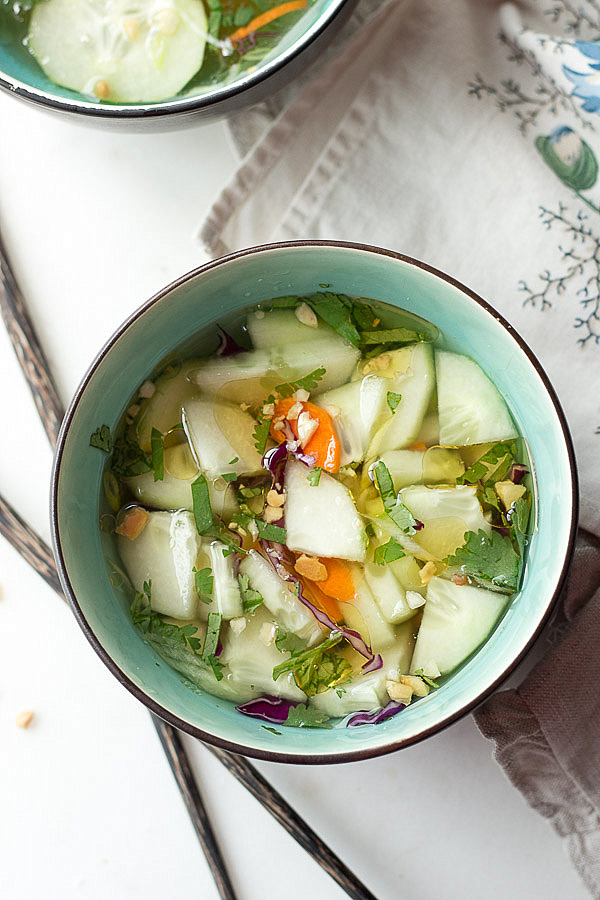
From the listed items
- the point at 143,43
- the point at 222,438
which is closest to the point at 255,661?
the point at 222,438

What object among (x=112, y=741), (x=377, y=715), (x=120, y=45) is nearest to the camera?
(x=377, y=715)

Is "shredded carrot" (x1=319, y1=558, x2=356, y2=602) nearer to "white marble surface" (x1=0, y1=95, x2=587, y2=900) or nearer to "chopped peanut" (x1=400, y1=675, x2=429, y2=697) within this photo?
"chopped peanut" (x1=400, y1=675, x2=429, y2=697)

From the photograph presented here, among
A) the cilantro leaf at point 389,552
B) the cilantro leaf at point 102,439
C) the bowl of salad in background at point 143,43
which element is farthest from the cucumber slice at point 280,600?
the bowl of salad in background at point 143,43

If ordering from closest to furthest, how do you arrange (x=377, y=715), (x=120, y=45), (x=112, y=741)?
(x=377, y=715) < (x=120, y=45) < (x=112, y=741)

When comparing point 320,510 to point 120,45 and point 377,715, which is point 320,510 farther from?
point 120,45

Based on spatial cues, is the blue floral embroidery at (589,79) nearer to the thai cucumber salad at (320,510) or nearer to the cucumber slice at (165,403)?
Answer: the thai cucumber salad at (320,510)

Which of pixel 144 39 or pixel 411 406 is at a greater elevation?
pixel 144 39

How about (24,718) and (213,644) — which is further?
(24,718)
